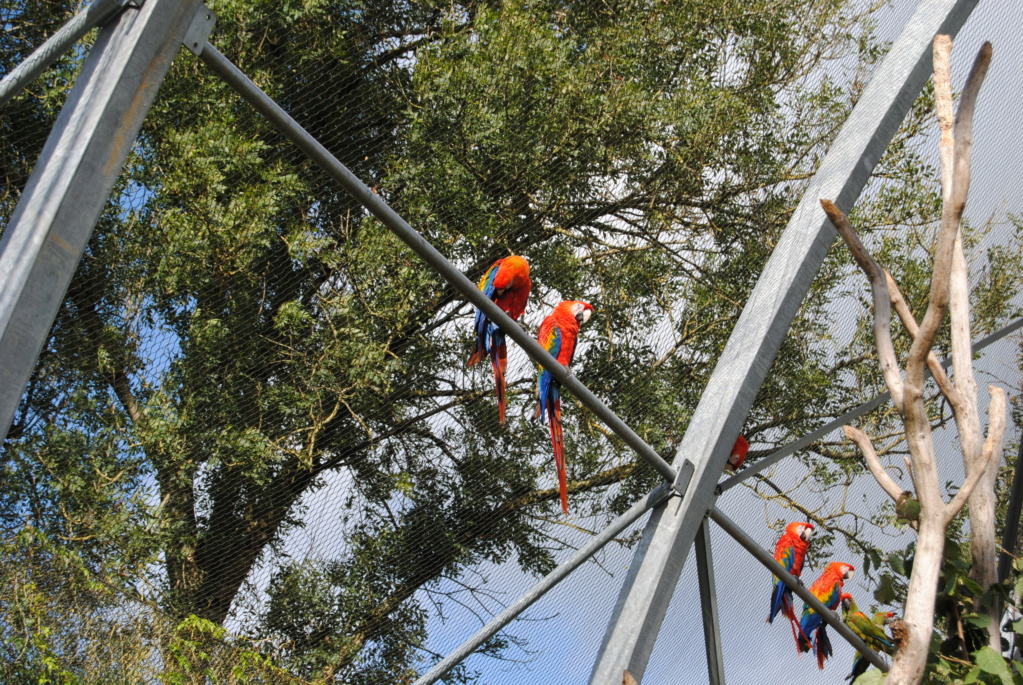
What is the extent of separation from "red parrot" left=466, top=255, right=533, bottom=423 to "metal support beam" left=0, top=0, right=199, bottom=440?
1.21 meters

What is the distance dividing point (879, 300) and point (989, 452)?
39 centimetres

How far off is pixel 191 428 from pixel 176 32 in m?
2.15

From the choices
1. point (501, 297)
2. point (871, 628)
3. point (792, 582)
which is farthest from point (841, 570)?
point (501, 297)

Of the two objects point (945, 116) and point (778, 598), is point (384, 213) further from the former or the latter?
point (778, 598)

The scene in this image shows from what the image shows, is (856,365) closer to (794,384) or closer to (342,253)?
(794,384)

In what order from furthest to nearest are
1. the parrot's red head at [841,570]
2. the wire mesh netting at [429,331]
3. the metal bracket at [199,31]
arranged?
the parrot's red head at [841,570], the wire mesh netting at [429,331], the metal bracket at [199,31]

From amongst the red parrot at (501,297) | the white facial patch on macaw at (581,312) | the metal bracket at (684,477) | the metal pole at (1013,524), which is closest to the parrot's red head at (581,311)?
the white facial patch on macaw at (581,312)

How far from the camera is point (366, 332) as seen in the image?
329 centimetres

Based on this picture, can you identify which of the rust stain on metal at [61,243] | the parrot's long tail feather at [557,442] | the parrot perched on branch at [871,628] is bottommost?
the rust stain on metal at [61,243]

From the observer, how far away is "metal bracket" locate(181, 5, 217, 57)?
0.96 meters

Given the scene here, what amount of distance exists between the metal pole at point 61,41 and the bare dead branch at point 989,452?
152 centimetres

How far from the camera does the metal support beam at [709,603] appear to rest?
167cm

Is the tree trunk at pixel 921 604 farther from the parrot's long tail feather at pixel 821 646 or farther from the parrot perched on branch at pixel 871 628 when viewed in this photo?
the parrot's long tail feather at pixel 821 646

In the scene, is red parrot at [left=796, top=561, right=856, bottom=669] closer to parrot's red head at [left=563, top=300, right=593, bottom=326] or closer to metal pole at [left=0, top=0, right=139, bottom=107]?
parrot's red head at [left=563, top=300, right=593, bottom=326]
